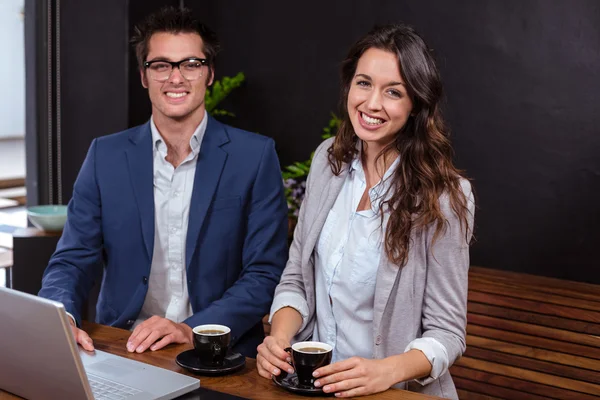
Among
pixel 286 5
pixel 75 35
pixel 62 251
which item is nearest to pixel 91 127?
pixel 75 35

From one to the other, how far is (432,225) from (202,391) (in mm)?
769

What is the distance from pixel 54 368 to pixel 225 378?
45cm

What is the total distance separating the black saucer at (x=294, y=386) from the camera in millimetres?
1801

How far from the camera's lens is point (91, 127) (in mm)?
5016

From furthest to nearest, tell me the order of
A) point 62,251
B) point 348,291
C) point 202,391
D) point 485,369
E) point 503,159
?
point 503,159 < point 485,369 < point 62,251 < point 348,291 < point 202,391

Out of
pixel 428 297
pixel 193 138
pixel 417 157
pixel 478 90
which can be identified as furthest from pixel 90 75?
pixel 428 297

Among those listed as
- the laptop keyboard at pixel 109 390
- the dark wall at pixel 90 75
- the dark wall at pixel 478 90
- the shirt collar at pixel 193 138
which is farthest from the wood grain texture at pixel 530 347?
the dark wall at pixel 90 75

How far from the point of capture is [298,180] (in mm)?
4922

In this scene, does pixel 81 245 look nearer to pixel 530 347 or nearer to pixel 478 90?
pixel 530 347

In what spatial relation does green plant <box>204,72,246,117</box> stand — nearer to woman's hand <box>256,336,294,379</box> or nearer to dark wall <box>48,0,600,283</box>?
dark wall <box>48,0,600,283</box>

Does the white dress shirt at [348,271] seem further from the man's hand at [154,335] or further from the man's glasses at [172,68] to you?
the man's glasses at [172,68]

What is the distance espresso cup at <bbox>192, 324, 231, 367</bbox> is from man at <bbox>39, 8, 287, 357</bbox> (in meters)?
0.63

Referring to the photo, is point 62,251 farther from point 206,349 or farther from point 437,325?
point 437,325

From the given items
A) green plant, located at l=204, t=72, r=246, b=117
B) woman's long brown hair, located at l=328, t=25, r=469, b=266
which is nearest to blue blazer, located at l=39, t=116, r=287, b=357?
woman's long brown hair, located at l=328, t=25, r=469, b=266
